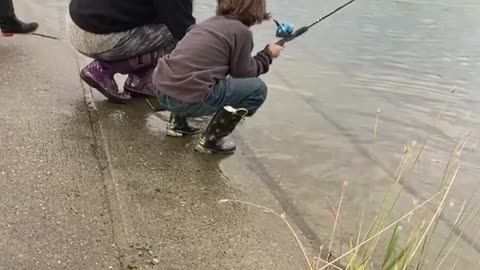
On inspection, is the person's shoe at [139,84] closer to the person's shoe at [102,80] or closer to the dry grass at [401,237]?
the person's shoe at [102,80]

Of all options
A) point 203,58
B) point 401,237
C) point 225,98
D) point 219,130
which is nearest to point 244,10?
point 203,58

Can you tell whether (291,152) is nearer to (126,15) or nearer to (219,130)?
(219,130)

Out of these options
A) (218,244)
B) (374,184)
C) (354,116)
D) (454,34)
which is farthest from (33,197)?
(454,34)

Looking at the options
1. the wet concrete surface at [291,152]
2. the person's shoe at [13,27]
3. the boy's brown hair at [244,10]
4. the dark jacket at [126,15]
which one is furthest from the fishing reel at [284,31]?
the person's shoe at [13,27]

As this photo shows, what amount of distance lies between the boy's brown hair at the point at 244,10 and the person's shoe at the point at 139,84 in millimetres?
778

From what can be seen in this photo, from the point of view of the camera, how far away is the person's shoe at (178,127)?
139 inches

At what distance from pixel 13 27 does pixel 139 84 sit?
129cm

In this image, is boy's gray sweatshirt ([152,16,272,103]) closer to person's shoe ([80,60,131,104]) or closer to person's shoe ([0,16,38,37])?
person's shoe ([80,60,131,104])

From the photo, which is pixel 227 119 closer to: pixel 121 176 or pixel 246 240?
pixel 121 176

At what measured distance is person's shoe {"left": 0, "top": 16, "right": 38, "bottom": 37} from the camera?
4.63 metres

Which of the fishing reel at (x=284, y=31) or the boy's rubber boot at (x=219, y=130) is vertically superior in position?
the fishing reel at (x=284, y=31)

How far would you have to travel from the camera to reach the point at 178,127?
3.54m

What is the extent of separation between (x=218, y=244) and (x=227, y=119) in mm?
974

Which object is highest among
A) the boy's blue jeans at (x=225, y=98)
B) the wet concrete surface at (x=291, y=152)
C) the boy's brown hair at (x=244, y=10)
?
the boy's brown hair at (x=244, y=10)
